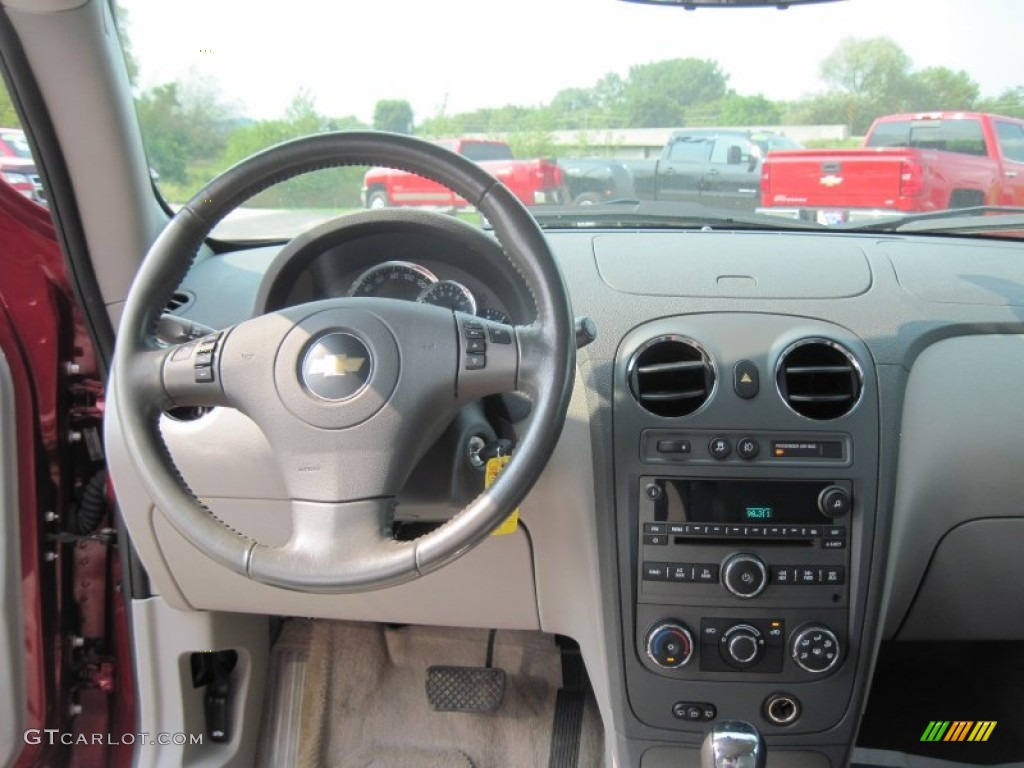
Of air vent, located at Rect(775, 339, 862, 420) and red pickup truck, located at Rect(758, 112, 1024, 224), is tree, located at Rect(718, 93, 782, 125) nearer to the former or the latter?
red pickup truck, located at Rect(758, 112, 1024, 224)

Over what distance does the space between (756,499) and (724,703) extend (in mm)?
438

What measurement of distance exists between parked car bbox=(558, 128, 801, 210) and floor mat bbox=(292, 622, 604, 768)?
1.21m

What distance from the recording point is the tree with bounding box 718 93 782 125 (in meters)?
2.39

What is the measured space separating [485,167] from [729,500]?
0.80 meters

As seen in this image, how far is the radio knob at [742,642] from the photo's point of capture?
1885 millimetres

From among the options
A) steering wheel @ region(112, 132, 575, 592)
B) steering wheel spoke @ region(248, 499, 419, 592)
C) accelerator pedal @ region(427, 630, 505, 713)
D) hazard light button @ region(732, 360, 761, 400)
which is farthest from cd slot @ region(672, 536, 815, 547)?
accelerator pedal @ region(427, 630, 505, 713)

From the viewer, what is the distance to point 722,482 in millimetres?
1854

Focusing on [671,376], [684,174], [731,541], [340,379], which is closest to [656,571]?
[731,541]

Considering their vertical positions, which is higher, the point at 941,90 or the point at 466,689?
the point at 941,90

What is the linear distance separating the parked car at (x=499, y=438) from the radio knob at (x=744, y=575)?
13mm

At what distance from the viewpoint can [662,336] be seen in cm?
Answer: 191

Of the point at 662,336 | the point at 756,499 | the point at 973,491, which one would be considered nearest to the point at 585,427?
the point at 662,336

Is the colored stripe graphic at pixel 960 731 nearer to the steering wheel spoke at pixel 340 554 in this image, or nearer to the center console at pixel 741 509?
the center console at pixel 741 509

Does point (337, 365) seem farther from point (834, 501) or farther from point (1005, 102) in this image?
point (1005, 102)
